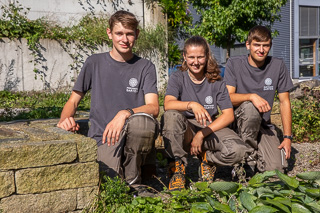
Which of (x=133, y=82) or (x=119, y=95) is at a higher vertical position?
(x=133, y=82)

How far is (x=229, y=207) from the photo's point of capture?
2123mm

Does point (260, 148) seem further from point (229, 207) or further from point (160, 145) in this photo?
point (229, 207)

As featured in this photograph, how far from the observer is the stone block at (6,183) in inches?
99.4

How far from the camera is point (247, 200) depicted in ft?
6.87

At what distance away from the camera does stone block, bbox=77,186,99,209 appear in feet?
8.99

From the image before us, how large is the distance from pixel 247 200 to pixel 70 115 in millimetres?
1711

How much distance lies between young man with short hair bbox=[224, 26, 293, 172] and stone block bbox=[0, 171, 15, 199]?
2130mm

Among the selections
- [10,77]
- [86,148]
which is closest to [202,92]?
[86,148]

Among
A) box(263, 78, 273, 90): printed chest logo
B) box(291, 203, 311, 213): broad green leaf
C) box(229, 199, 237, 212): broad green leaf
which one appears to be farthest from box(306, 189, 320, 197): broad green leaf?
box(263, 78, 273, 90): printed chest logo

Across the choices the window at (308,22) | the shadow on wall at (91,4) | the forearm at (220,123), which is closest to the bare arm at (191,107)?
the forearm at (220,123)

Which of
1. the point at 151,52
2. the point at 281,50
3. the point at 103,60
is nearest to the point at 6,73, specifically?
the point at 151,52

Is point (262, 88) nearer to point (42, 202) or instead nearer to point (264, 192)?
point (264, 192)

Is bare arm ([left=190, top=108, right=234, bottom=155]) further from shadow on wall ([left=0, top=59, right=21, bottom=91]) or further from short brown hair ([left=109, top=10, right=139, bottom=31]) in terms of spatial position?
shadow on wall ([left=0, top=59, right=21, bottom=91])

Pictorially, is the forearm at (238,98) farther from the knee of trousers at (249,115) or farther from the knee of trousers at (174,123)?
the knee of trousers at (174,123)
